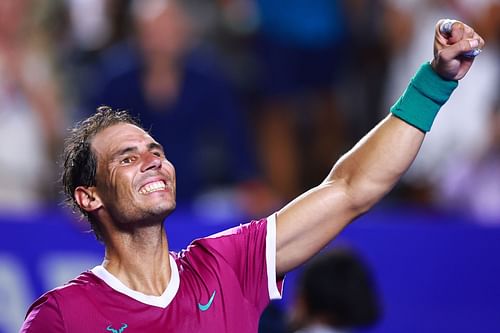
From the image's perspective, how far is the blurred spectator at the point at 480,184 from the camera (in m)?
6.89

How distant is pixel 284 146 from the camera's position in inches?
295

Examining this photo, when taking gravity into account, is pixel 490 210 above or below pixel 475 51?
below

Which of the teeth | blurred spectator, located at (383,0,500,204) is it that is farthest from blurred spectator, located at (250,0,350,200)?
the teeth

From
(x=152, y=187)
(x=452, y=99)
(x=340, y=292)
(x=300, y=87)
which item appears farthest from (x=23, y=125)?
(x=152, y=187)

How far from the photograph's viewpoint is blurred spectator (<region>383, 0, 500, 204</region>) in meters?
7.31

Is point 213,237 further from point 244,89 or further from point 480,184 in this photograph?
point 244,89

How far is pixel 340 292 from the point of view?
4719 mm

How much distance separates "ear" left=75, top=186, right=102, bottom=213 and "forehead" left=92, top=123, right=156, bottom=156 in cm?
13

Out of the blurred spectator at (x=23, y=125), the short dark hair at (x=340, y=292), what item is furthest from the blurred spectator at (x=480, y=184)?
the blurred spectator at (x=23, y=125)

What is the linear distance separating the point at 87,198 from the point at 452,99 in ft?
13.6

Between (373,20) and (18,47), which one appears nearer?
(18,47)

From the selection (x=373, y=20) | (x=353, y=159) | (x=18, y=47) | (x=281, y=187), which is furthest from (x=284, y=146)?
(x=353, y=159)

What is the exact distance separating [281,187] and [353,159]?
3.53 meters

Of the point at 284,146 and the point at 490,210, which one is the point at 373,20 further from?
the point at 490,210
